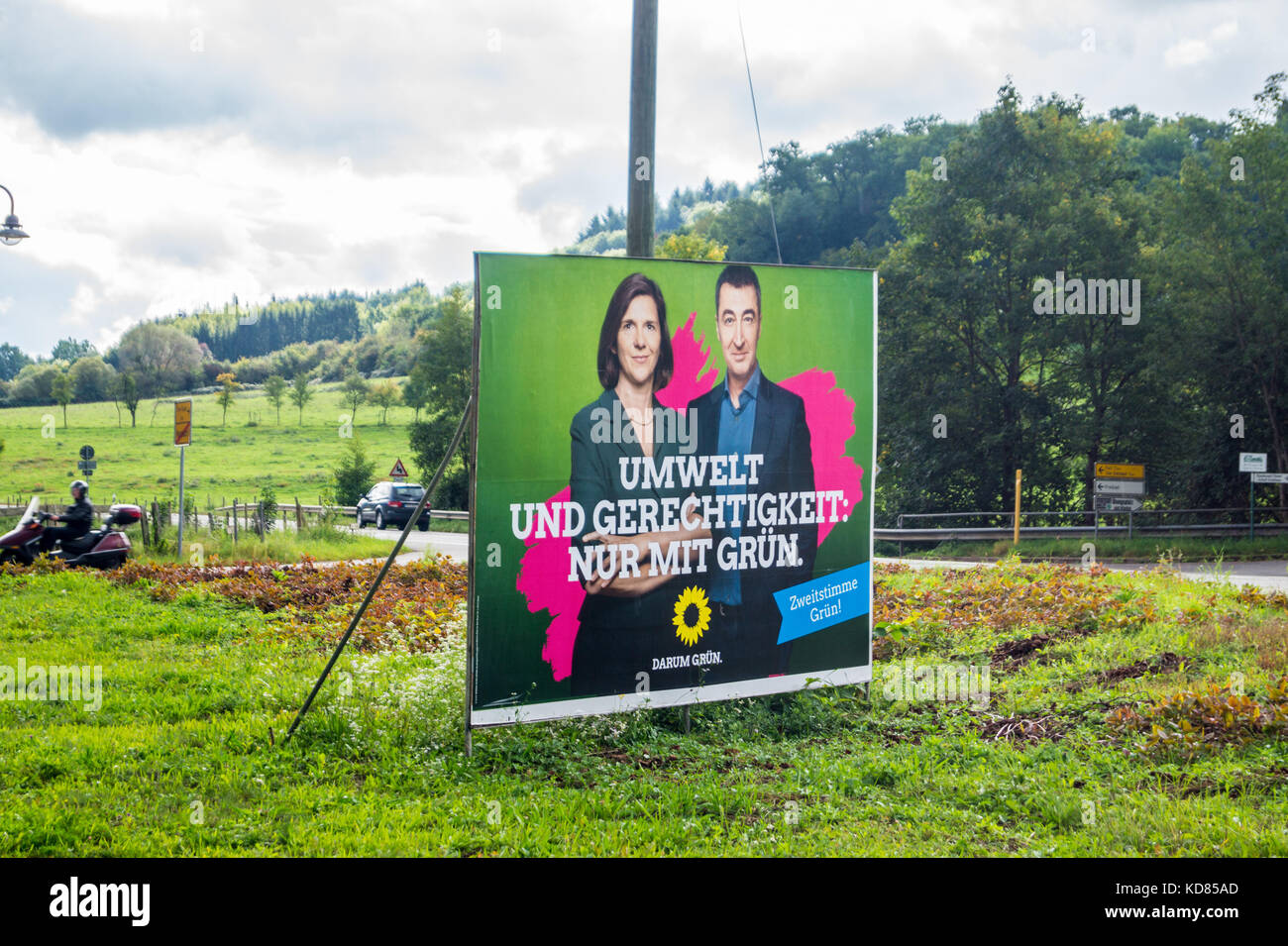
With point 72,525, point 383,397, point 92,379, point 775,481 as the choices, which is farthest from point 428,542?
point 92,379

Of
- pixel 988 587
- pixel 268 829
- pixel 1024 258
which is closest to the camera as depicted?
pixel 268 829

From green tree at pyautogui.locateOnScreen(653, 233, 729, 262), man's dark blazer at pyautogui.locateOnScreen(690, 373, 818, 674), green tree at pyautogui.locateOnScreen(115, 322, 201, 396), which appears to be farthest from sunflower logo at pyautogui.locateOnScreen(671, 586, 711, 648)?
green tree at pyautogui.locateOnScreen(115, 322, 201, 396)

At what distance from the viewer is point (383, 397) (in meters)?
82.6

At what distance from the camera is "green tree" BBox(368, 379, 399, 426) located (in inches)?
3263

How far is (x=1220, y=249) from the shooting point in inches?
1115

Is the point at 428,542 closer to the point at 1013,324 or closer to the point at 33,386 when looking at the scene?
the point at 1013,324

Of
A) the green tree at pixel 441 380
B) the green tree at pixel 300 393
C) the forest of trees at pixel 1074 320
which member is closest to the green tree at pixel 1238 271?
the forest of trees at pixel 1074 320

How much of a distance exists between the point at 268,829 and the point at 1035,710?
5542 mm

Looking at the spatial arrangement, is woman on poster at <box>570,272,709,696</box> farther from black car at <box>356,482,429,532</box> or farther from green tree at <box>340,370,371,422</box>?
green tree at <box>340,370,371,422</box>

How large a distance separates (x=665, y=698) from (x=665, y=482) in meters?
1.53

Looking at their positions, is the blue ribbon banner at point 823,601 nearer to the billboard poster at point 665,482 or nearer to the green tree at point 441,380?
the billboard poster at point 665,482

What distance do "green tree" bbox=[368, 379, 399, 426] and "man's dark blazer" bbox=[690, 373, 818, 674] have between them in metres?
78.9

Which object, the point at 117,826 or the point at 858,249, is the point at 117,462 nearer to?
the point at 858,249

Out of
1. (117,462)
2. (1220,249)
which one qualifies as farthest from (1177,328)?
(117,462)
